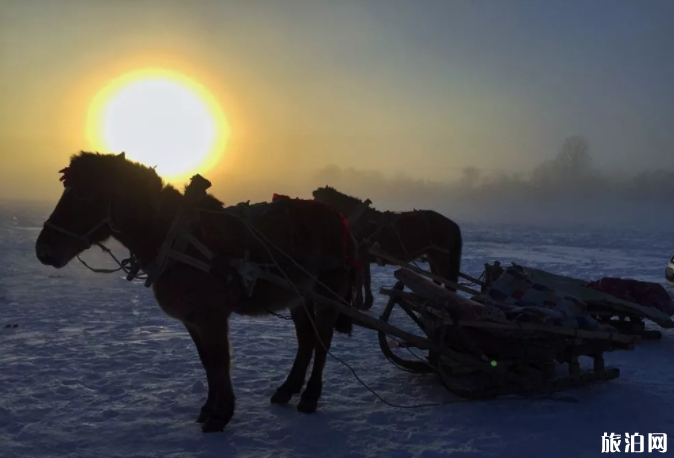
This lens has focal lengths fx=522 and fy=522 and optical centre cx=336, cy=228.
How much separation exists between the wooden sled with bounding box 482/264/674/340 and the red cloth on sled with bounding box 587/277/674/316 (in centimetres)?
26

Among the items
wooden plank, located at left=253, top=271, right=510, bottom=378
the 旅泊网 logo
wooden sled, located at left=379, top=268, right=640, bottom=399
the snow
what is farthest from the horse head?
the 旅泊网 logo

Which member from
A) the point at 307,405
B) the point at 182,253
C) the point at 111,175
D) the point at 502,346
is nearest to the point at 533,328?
the point at 502,346

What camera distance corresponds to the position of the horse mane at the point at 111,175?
375 centimetres

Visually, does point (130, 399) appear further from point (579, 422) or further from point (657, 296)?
point (657, 296)

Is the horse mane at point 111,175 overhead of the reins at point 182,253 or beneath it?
overhead

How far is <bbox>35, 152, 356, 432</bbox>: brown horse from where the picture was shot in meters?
3.75

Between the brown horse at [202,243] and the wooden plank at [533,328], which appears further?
the wooden plank at [533,328]

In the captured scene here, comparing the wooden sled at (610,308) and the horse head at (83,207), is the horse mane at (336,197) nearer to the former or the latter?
the wooden sled at (610,308)

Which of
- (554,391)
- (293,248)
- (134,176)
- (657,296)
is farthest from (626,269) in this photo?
(134,176)

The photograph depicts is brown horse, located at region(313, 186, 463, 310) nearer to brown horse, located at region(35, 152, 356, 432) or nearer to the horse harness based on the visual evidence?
brown horse, located at region(35, 152, 356, 432)

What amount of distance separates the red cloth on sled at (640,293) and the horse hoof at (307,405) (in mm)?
4776

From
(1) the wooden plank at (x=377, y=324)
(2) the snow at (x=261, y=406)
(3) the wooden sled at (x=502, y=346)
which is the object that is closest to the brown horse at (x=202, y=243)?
(1) the wooden plank at (x=377, y=324)

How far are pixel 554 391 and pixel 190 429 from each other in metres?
3.23

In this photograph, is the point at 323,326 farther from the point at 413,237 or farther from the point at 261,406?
the point at 413,237
